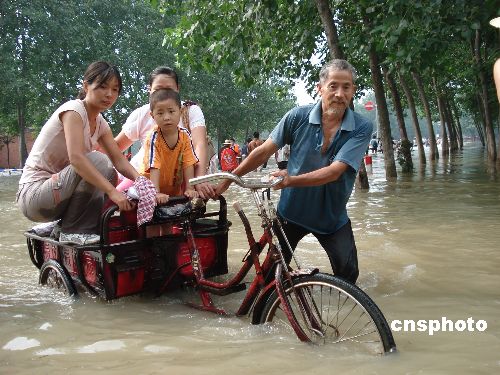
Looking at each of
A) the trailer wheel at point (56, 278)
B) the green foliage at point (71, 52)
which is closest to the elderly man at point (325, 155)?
the trailer wheel at point (56, 278)

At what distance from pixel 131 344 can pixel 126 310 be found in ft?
→ 2.53

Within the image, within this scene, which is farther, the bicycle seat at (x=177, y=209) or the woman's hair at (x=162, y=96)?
the woman's hair at (x=162, y=96)

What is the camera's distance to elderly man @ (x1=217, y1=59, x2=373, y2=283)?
3.31 m

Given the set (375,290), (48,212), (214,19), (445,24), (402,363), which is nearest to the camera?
(402,363)

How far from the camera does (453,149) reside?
1316 inches

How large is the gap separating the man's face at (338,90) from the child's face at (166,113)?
1.12m

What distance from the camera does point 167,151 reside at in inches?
156

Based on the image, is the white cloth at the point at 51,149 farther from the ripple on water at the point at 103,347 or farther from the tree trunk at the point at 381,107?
the tree trunk at the point at 381,107

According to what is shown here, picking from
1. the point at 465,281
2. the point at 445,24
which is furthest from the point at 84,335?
the point at 445,24

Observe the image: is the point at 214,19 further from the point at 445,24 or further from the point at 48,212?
the point at 48,212

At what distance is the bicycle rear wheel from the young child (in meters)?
1.02

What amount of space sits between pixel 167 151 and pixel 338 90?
1.41 m

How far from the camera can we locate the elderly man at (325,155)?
10.9 feet

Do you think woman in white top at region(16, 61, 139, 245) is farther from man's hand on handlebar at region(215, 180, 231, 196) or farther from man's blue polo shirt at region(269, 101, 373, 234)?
man's blue polo shirt at region(269, 101, 373, 234)
